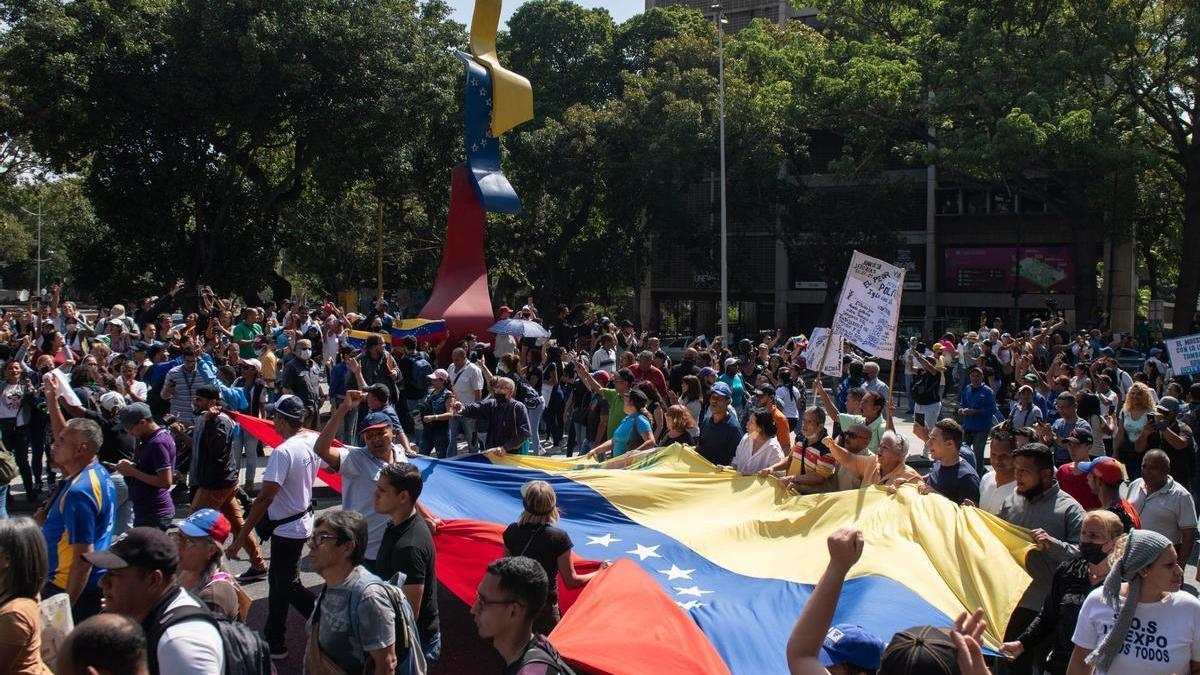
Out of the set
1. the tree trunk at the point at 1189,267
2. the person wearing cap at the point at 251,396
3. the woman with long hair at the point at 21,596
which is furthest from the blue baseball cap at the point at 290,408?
the tree trunk at the point at 1189,267

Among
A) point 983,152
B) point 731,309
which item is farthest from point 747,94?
point 731,309

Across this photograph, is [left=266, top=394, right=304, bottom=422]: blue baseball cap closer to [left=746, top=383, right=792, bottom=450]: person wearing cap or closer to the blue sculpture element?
[left=746, top=383, right=792, bottom=450]: person wearing cap

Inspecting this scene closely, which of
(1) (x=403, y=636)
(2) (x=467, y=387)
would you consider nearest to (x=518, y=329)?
(2) (x=467, y=387)

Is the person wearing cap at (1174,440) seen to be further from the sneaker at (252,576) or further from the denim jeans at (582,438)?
the sneaker at (252,576)

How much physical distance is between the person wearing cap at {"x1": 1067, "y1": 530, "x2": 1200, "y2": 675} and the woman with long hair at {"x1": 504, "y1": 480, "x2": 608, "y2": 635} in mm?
2684

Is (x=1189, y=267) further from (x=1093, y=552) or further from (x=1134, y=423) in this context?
(x=1093, y=552)

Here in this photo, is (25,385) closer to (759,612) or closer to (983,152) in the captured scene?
(759,612)

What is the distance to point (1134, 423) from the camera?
10.5 metres

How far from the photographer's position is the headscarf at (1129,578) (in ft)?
14.6

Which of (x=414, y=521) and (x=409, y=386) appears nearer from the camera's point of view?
(x=414, y=521)

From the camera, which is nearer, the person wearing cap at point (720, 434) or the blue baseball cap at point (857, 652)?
the blue baseball cap at point (857, 652)

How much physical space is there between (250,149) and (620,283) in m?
→ 20.0

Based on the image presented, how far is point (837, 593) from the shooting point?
3475 millimetres

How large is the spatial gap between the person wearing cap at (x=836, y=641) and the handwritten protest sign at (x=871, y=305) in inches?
293
